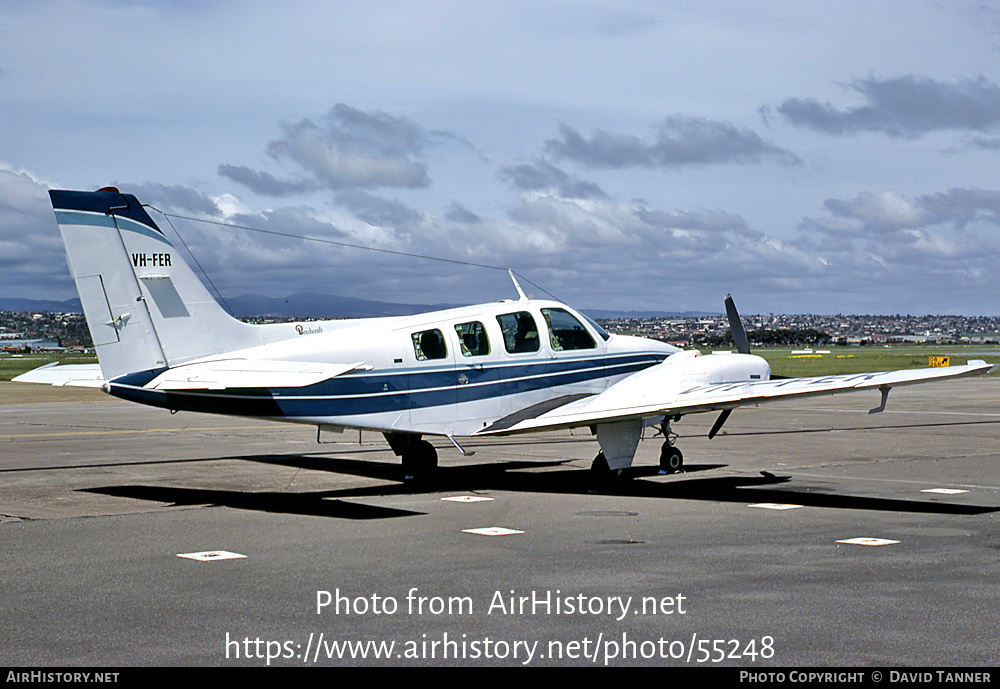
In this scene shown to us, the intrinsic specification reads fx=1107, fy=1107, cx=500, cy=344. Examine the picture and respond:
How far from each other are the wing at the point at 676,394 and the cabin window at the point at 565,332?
33.3 inches

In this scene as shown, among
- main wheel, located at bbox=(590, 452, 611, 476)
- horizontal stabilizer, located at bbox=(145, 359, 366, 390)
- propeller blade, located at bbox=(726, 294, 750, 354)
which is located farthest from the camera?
propeller blade, located at bbox=(726, 294, 750, 354)

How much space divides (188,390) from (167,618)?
6.16 m

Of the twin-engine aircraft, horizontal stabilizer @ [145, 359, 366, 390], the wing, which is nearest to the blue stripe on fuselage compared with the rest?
the twin-engine aircraft

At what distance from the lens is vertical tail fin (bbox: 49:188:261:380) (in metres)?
14.8

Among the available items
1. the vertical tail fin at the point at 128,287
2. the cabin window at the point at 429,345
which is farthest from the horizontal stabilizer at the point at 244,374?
the cabin window at the point at 429,345

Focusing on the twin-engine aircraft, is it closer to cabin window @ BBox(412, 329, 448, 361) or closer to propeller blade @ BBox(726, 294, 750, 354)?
cabin window @ BBox(412, 329, 448, 361)

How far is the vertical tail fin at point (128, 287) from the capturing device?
48.5 feet

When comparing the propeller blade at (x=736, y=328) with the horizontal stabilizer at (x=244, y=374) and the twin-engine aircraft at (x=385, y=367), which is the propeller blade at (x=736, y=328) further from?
the horizontal stabilizer at (x=244, y=374)

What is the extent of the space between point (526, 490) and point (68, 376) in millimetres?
7773

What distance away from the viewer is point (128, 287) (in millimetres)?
15000

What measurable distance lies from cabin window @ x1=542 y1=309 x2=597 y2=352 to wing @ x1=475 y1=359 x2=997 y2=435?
845 mm

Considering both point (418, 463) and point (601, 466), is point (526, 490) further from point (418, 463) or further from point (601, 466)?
point (418, 463)
